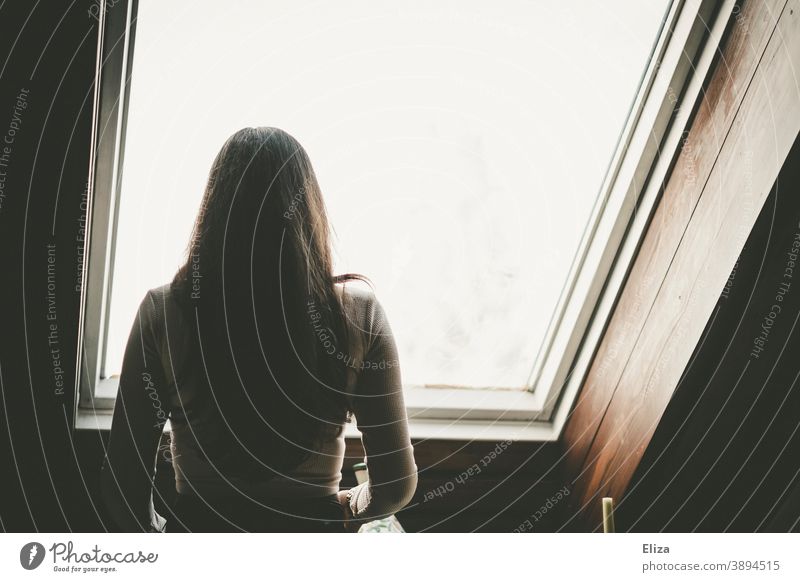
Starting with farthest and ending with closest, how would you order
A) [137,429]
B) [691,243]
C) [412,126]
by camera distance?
[412,126] < [691,243] < [137,429]

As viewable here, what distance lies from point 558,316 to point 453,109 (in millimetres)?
371

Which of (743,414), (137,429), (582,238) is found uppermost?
(582,238)

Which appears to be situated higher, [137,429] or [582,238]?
[582,238]

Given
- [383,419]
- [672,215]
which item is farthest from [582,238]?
[383,419]

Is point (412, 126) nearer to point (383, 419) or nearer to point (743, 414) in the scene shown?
point (383, 419)

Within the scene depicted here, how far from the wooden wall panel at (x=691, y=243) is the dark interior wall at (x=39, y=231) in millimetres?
721

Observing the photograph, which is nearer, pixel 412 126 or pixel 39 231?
pixel 39 231

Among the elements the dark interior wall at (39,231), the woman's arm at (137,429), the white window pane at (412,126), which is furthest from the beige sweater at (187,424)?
the white window pane at (412,126)

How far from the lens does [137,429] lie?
63 cm

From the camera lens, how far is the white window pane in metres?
0.85

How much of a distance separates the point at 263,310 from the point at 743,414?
63cm
